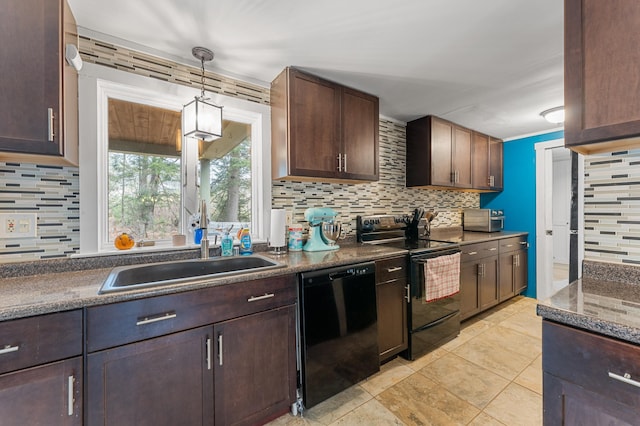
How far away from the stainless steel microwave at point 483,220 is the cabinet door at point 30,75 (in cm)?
405

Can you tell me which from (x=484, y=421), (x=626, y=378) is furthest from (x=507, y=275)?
(x=626, y=378)

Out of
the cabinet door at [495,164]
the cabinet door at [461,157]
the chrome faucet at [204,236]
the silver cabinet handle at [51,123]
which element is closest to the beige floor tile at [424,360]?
the chrome faucet at [204,236]

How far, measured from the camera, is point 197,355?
124 cm

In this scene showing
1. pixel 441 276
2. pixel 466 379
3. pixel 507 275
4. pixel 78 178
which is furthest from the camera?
pixel 507 275

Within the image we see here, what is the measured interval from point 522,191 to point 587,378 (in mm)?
3566

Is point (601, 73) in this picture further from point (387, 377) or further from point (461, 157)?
point (461, 157)

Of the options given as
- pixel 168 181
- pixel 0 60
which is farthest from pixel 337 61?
pixel 0 60

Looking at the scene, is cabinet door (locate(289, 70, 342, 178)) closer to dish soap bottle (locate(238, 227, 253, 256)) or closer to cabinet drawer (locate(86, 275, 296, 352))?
dish soap bottle (locate(238, 227, 253, 256))

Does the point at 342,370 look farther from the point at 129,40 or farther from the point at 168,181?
the point at 129,40

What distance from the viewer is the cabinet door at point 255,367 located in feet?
4.28

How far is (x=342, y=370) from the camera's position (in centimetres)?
168

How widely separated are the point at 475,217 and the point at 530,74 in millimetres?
1971

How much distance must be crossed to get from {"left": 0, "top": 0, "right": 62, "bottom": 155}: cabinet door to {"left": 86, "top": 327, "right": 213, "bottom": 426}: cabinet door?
95 centimetres

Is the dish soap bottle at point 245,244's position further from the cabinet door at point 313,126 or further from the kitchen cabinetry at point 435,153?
the kitchen cabinetry at point 435,153
